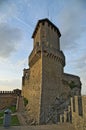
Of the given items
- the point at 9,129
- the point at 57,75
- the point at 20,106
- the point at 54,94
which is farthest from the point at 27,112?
the point at 9,129

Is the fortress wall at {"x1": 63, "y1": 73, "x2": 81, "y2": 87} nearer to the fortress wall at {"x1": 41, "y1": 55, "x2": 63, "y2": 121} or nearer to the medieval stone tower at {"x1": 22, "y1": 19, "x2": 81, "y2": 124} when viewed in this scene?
the medieval stone tower at {"x1": 22, "y1": 19, "x2": 81, "y2": 124}

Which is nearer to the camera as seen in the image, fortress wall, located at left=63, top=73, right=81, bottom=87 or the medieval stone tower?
the medieval stone tower

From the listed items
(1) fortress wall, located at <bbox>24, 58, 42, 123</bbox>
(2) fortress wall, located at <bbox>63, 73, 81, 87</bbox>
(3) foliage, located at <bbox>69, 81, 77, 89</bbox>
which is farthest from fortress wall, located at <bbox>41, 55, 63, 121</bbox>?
(3) foliage, located at <bbox>69, 81, 77, 89</bbox>

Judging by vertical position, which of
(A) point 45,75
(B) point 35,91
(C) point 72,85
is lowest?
(B) point 35,91

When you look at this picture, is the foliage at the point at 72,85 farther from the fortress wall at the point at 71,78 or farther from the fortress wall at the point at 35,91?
the fortress wall at the point at 35,91

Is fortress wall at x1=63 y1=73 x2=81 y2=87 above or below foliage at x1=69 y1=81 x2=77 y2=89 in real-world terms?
above

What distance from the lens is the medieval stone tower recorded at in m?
31.6

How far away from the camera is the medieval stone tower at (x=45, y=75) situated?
3162 centimetres

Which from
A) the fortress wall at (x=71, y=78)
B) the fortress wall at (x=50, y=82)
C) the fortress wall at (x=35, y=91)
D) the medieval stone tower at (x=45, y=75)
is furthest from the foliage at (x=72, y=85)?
the fortress wall at (x=35, y=91)

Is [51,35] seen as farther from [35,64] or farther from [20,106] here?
[20,106]

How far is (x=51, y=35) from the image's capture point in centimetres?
3647

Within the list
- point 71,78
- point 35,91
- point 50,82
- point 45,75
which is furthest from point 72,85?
point 35,91

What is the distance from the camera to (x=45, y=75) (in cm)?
3303

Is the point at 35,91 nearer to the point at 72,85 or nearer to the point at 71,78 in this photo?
the point at 72,85
